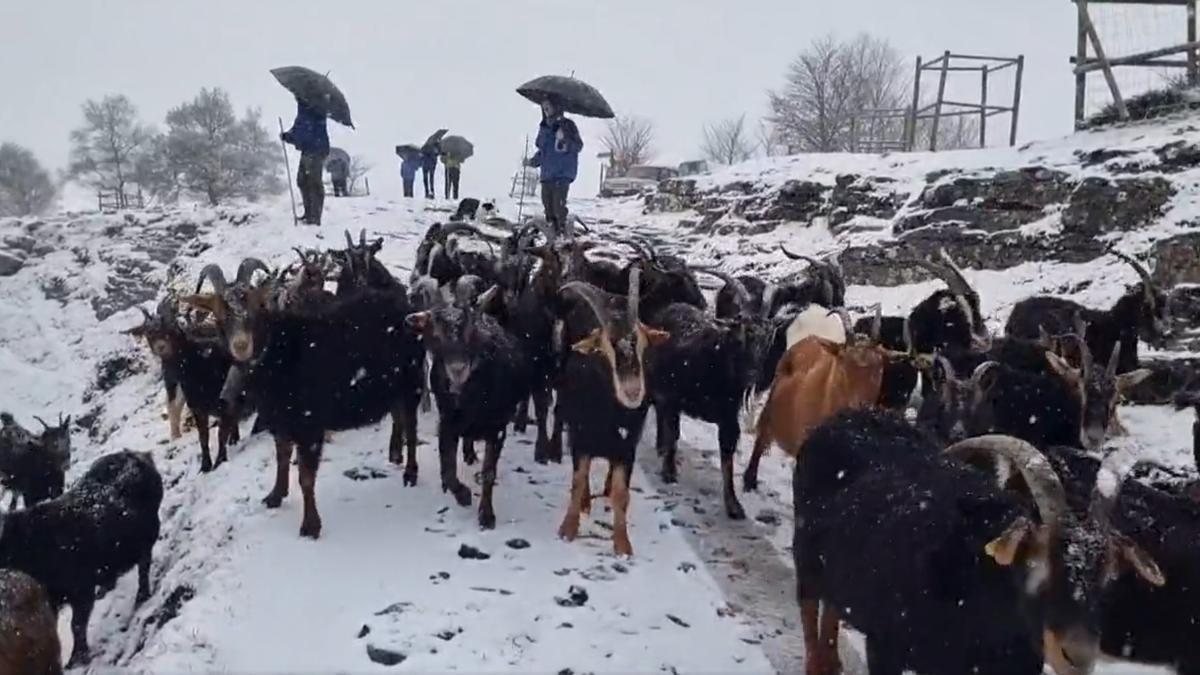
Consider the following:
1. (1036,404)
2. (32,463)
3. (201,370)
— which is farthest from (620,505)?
(32,463)

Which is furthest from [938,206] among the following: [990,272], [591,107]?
[591,107]

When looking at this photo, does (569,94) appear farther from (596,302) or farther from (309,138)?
(596,302)

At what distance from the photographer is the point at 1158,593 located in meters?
5.33

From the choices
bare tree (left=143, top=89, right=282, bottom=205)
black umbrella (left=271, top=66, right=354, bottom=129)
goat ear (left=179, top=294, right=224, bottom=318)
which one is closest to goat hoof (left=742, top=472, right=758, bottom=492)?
goat ear (left=179, top=294, right=224, bottom=318)

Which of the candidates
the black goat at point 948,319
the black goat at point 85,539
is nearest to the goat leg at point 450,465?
the black goat at point 85,539

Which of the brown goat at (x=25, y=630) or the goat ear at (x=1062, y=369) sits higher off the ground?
the goat ear at (x=1062, y=369)

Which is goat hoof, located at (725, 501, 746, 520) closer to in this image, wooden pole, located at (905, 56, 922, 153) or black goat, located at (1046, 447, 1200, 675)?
black goat, located at (1046, 447, 1200, 675)

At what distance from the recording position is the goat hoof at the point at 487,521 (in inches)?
293

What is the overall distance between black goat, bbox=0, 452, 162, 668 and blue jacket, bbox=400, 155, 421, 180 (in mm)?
28790

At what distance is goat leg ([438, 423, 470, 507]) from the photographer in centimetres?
760

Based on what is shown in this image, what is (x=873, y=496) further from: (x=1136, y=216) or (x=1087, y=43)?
(x=1087, y=43)

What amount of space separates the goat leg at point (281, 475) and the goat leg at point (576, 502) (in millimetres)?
2332

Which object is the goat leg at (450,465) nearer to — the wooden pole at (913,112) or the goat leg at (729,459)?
the goat leg at (729,459)

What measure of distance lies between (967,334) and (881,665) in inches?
246
